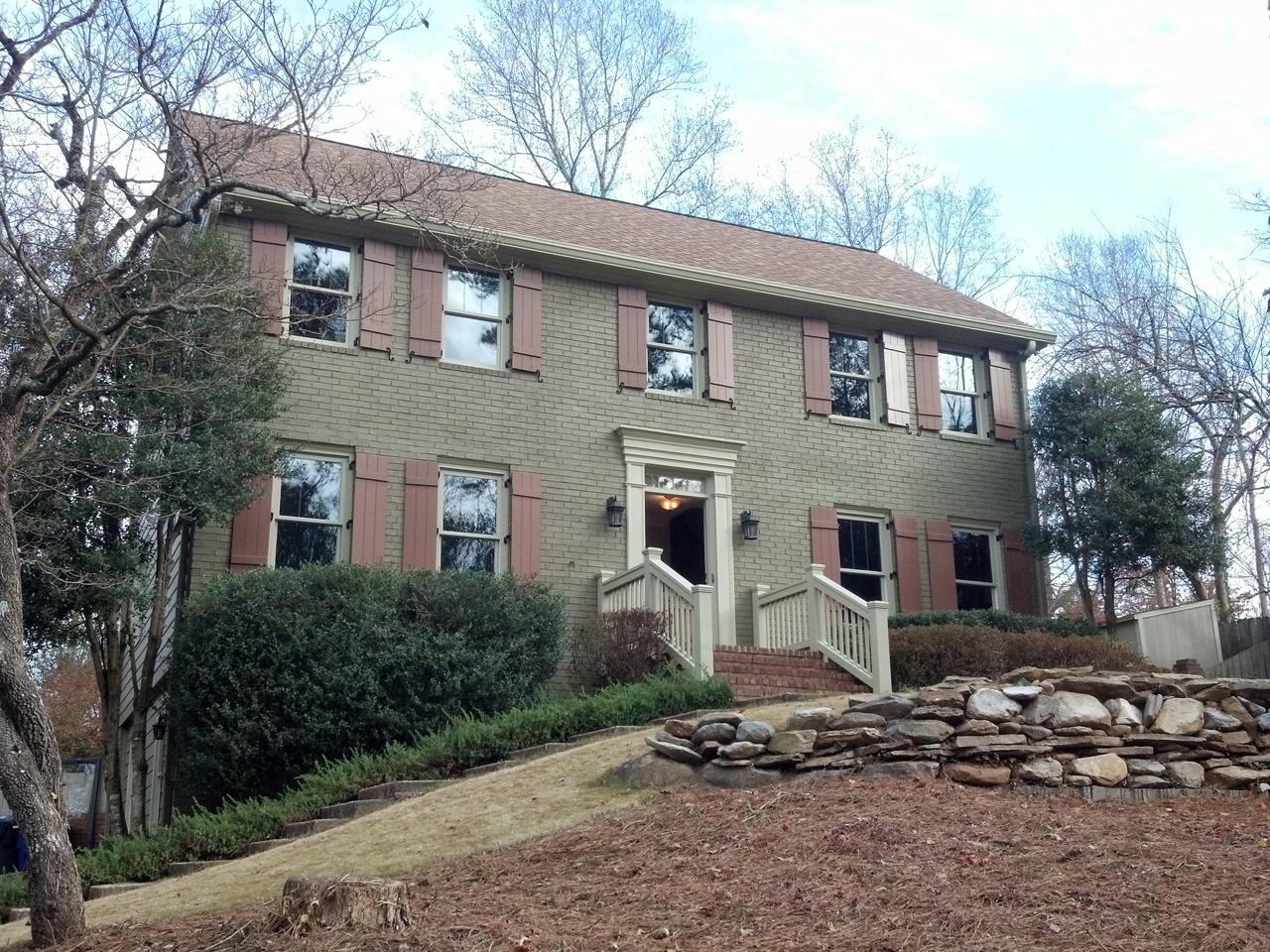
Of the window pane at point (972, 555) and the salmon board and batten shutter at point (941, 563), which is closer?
the salmon board and batten shutter at point (941, 563)

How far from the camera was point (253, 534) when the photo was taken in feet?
42.1

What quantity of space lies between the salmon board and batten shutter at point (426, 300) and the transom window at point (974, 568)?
7.03 m

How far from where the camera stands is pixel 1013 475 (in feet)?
55.9

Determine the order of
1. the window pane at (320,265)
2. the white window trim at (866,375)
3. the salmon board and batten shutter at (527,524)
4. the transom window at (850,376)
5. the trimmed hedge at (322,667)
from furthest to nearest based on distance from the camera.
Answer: the transom window at (850,376) < the white window trim at (866,375) < the window pane at (320,265) < the salmon board and batten shutter at (527,524) < the trimmed hedge at (322,667)

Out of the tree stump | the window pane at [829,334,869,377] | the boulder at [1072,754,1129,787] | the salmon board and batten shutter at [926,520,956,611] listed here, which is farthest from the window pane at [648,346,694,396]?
the tree stump

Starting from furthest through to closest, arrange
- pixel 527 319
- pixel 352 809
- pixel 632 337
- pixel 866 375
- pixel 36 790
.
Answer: pixel 866 375 → pixel 632 337 → pixel 527 319 → pixel 352 809 → pixel 36 790

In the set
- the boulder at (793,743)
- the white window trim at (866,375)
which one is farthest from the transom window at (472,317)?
the boulder at (793,743)

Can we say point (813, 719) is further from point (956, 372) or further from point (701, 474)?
point (956, 372)

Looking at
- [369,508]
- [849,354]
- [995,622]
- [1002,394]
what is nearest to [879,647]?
[995,622]

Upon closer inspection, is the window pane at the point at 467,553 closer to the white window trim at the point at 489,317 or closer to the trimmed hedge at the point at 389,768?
the white window trim at the point at 489,317

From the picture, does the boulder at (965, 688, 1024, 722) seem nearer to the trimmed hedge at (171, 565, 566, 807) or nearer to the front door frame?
the trimmed hedge at (171, 565, 566, 807)

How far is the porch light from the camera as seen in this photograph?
1447cm

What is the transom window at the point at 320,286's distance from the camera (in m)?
14.0

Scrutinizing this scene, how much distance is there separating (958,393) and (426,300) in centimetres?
731
